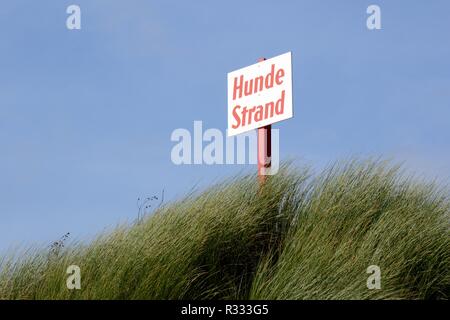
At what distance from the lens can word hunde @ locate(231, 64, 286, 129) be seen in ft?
28.1

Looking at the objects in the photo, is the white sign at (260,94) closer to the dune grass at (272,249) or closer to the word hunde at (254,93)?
the word hunde at (254,93)

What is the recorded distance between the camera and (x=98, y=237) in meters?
7.67

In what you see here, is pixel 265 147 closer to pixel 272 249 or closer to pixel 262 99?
pixel 262 99

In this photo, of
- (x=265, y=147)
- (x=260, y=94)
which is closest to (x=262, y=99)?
(x=260, y=94)

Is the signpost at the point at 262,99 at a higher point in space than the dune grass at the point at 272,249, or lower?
higher

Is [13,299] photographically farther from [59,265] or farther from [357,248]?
[357,248]

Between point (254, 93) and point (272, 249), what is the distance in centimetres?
Answer: 199

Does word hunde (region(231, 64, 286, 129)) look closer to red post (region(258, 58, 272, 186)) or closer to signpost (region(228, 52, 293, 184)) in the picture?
signpost (region(228, 52, 293, 184))

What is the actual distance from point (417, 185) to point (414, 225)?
1.09 meters

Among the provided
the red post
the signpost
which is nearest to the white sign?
the signpost

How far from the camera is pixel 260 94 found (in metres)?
8.72

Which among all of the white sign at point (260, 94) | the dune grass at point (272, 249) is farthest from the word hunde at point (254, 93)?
the dune grass at point (272, 249)

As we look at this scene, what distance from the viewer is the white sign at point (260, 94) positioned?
336 inches
